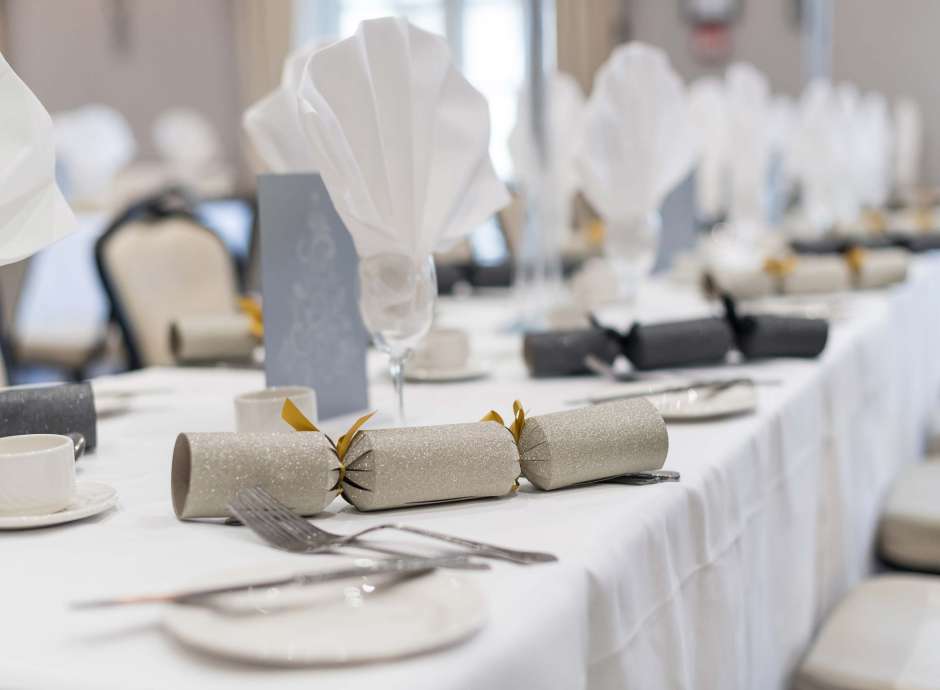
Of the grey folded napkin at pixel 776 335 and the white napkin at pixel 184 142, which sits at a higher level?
the white napkin at pixel 184 142

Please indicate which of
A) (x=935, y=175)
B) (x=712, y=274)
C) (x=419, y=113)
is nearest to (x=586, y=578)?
(x=419, y=113)

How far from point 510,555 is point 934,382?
7.99 ft

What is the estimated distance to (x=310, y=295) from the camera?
4.45ft

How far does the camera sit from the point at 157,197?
108 inches

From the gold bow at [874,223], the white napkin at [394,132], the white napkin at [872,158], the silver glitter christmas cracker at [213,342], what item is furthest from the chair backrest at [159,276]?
the white napkin at [872,158]

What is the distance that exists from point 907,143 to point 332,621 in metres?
7.89

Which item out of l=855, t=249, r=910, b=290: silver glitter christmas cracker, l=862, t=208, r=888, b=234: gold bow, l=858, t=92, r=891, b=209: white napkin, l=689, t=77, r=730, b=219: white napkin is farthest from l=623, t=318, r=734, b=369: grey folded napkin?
l=858, t=92, r=891, b=209: white napkin

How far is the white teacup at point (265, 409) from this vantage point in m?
1.16

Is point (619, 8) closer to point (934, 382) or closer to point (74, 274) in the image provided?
point (74, 274)

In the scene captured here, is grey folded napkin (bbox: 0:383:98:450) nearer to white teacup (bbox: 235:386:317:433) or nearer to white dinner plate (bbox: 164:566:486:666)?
white teacup (bbox: 235:386:317:433)

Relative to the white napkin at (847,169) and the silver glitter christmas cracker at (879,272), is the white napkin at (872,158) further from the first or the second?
the silver glitter christmas cracker at (879,272)

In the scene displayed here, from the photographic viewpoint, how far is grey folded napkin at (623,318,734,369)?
1.58 m

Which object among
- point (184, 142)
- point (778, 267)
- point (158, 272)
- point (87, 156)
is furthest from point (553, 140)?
point (184, 142)

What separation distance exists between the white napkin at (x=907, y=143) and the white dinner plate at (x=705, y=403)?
21.5ft
